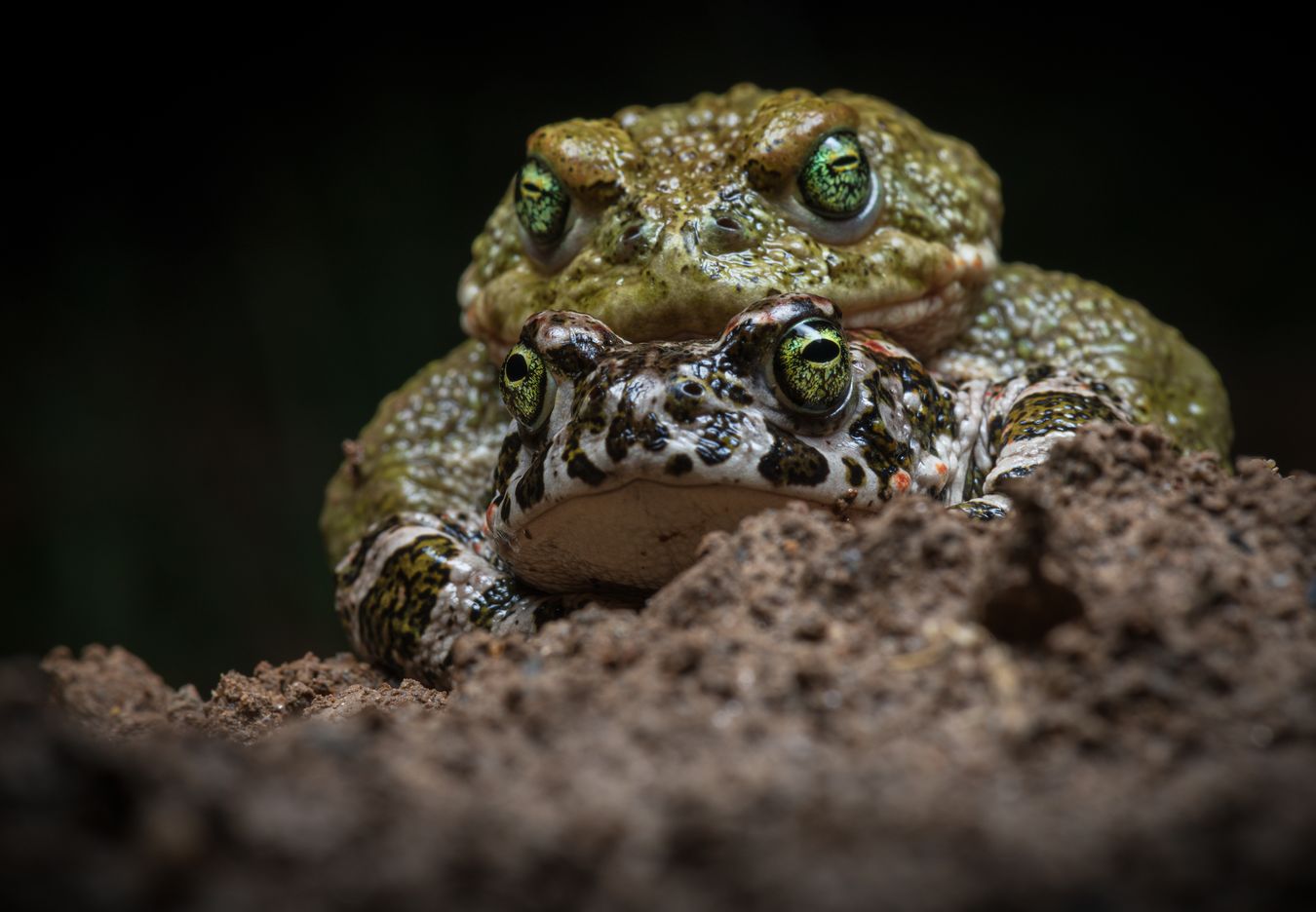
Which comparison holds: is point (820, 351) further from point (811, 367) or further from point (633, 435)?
point (633, 435)

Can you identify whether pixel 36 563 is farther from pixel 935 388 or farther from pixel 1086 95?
pixel 1086 95

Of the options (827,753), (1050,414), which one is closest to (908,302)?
(1050,414)

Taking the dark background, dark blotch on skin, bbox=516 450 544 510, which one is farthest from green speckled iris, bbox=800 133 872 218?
the dark background

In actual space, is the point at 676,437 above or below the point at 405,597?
above

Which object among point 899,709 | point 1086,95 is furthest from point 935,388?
point 1086,95

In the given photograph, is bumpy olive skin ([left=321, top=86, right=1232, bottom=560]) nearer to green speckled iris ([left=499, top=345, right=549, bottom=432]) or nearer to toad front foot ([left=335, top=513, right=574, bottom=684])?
toad front foot ([left=335, top=513, right=574, bottom=684])

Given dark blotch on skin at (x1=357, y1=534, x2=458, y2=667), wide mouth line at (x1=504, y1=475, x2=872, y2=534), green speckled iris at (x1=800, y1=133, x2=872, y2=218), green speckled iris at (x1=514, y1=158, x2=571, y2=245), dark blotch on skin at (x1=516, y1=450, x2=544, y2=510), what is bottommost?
dark blotch on skin at (x1=357, y1=534, x2=458, y2=667)
